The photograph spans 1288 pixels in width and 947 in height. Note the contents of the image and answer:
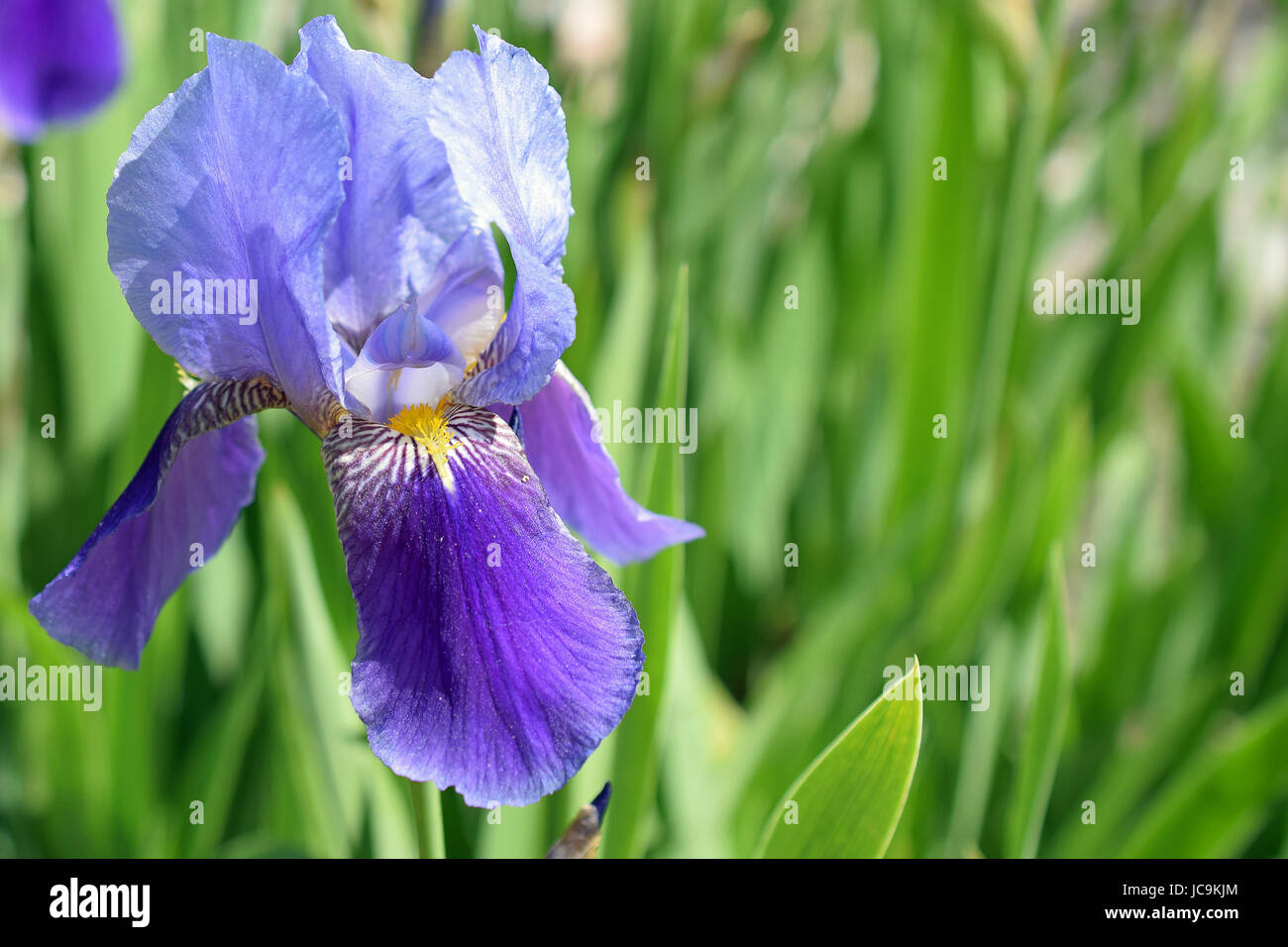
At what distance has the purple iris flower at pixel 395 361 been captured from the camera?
22.0 inches

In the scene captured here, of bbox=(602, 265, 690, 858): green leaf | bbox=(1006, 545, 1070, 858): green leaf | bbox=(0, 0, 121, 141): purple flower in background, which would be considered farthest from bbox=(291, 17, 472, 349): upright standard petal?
bbox=(0, 0, 121, 141): purple flower in background

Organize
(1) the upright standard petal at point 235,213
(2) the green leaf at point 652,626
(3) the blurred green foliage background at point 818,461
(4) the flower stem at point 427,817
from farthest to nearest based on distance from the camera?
1. (3) the blurred green foliage background at point 818,461
2. (2) the green leaf at point 652,626
3. (4) the flower stem at point 427,817
4. (1) the upright standard petal at point 235,213

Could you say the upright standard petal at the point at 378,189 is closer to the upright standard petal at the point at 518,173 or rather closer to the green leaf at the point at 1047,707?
the upright standard petal at the point at 518,173

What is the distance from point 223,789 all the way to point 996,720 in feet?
2.79

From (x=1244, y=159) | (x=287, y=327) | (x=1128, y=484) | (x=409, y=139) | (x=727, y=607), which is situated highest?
(x=1244, y=159)

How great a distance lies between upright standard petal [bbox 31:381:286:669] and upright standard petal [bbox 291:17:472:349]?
3.6 inches

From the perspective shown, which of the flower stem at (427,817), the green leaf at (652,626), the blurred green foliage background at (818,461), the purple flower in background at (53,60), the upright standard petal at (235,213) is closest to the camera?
the upright standard petal at (235,213)

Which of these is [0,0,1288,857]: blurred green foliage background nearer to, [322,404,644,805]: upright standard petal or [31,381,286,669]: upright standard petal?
[31,381,286,669]: upright standard petal

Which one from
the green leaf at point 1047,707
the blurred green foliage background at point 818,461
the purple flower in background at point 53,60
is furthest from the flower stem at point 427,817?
the purple flower in background at point 53,60

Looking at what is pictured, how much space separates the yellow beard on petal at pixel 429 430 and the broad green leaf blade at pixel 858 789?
324 mm

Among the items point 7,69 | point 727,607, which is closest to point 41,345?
point 7,69
